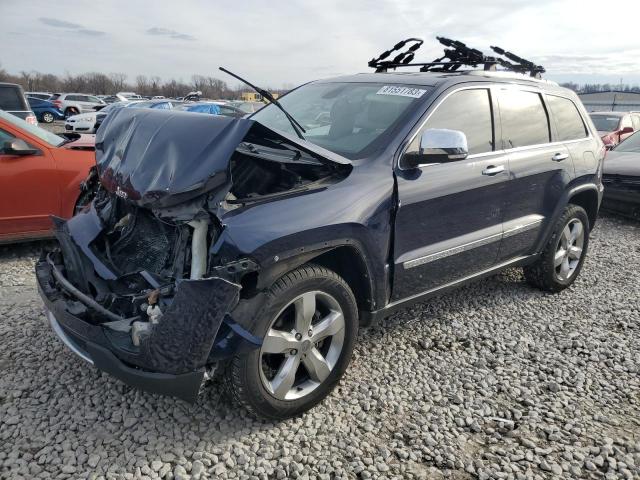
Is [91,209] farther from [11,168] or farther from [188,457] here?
[11,168]

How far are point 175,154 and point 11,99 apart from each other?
10957mm

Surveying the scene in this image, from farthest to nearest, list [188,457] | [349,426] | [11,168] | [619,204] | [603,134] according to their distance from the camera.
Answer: [603,134]
[619,204]
[11,168]
[349,426]
[188,457]

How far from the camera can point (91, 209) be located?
342 centimetres

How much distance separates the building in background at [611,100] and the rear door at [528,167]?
3325 centimetres

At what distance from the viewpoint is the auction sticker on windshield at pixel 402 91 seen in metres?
3.41

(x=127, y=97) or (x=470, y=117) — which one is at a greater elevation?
(x=470, y=117)

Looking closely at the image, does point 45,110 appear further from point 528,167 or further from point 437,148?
point 437,148

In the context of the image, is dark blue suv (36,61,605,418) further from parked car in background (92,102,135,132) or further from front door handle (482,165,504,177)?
parked car in background (92,102,135,132)

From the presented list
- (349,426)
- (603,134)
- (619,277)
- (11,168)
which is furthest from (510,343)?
(603,134)

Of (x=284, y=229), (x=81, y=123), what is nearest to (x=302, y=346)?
(x=284, y=229)

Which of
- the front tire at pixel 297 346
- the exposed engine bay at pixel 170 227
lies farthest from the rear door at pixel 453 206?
the exposed engine bay at pixel 170 227

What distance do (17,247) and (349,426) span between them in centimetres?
453

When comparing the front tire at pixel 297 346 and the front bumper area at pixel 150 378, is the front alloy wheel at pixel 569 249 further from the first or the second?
the front bumper area at pixel 150 378

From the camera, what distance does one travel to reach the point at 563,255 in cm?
475
